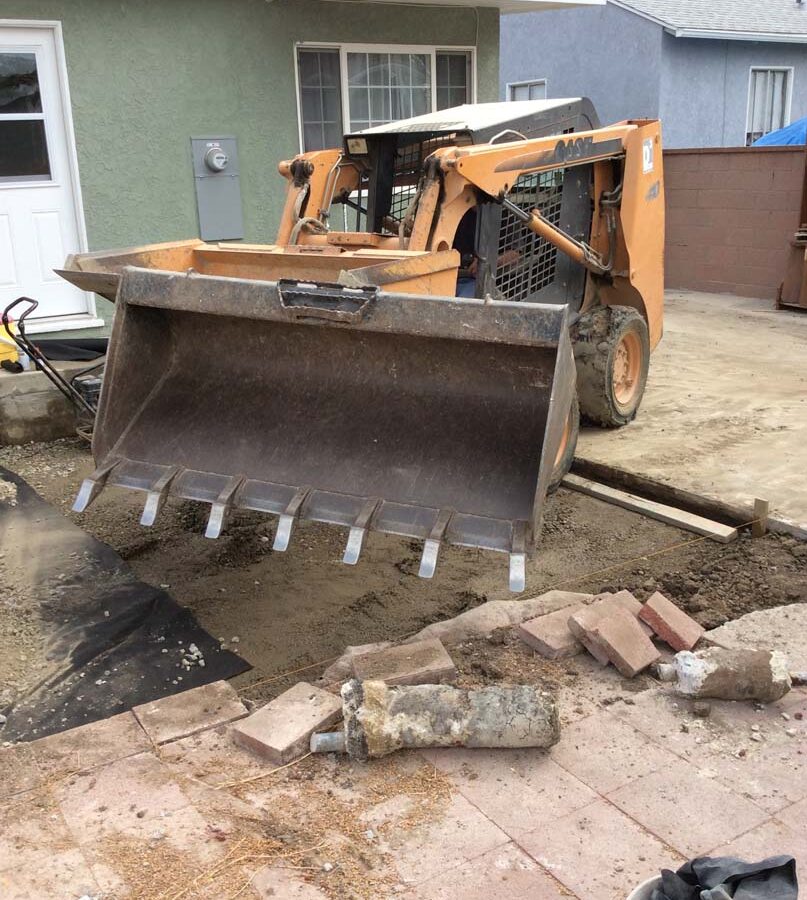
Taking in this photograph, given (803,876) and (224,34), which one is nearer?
(803,876)

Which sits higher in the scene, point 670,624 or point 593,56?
point 593,56

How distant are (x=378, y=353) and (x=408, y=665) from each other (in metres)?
1.47

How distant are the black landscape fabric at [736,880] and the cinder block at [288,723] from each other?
1.40 meters

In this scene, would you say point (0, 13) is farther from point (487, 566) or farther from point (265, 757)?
point (265, 757)

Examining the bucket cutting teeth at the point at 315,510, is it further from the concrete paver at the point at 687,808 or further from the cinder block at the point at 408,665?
the concrete paver at the point at 687,808

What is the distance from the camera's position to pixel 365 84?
9.61 metres

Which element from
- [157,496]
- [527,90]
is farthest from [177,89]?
[527,90]

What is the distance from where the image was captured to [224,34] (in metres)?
8.67

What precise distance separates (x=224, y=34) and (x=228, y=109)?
646mm

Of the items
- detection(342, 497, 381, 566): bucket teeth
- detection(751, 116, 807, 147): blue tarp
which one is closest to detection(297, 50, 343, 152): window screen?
detection(342, 497, 381, 566): bucket teeth

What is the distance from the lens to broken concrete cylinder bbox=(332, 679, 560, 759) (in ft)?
10.4

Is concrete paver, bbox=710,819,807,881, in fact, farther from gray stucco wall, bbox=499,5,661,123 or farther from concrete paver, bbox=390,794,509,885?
gray stucco wall, bbox=499,5,661,123

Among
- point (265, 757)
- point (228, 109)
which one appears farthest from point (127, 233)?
point (265, 757)

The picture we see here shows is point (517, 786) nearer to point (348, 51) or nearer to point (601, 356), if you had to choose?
point (601, 356)
